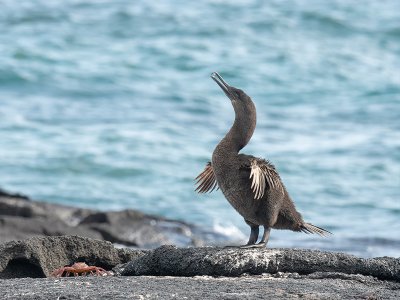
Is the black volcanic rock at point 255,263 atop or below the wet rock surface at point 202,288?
atop

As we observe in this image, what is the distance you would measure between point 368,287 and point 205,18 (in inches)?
1078

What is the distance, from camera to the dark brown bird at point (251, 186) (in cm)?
704

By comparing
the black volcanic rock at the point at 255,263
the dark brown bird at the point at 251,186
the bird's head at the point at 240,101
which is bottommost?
the black volcanic rock at the point at 255,263

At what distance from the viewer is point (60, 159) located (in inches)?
813

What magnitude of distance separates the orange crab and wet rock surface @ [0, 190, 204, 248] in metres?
5.76

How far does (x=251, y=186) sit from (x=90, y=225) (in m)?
7.36

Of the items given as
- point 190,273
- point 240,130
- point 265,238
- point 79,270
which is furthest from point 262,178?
point 79,270

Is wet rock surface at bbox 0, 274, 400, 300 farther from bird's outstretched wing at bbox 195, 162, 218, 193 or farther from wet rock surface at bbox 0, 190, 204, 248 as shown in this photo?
wet rock surface at bbox 0, 190, 204, 248

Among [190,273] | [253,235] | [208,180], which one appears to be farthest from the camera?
[208,180]

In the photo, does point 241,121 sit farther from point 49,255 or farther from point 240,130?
point 49,255

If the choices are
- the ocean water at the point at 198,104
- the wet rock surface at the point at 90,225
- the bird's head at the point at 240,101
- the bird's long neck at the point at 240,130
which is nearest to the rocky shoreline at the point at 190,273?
the bird's long neck at the point at 240,130

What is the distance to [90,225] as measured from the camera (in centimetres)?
1412

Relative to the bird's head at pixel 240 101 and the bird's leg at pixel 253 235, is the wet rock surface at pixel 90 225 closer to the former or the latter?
the bird's head at pixel 240 101

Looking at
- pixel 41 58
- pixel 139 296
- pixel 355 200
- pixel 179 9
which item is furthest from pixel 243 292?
pixel 179 9
